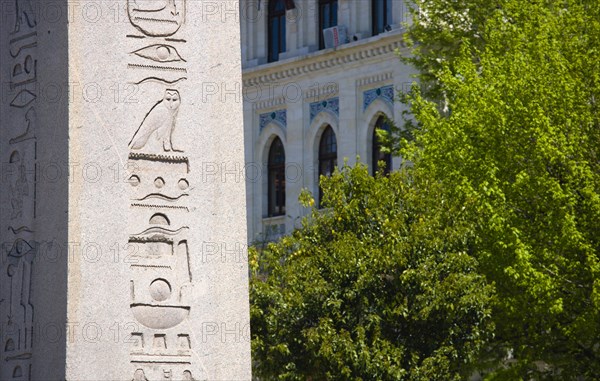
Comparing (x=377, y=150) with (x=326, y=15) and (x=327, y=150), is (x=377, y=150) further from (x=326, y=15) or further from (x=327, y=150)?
(x=326, y=15)

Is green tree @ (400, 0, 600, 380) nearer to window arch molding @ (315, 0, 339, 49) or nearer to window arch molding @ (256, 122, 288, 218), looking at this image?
window arch molding @ (315, 0, 339, 49)

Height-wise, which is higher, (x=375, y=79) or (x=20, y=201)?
(x=375, y=79)

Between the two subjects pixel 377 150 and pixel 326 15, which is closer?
pixel 377 150

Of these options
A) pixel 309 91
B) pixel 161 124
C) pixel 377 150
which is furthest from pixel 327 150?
pixel 161 124

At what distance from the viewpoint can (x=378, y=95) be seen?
42094mm

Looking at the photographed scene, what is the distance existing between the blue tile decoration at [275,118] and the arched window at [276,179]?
48 centimetres

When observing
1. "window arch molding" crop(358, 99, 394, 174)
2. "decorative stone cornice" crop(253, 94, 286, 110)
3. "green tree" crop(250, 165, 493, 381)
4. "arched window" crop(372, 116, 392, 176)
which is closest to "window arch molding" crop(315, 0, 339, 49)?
"decorative stone cornice" crop(253, 94, 286, 110)

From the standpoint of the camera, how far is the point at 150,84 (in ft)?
36.0

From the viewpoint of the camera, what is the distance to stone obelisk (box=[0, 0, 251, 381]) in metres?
10.6

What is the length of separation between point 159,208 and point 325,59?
32.6 meters

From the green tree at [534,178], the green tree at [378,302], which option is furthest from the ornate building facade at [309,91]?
the green tree at [378,302]

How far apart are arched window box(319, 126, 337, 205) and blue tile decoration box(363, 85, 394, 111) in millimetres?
1371

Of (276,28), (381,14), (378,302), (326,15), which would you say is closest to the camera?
(378,302)

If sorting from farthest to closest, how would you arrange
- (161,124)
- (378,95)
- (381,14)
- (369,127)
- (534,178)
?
1. (381,14)
2. (378,95)
3. (369,127)
4. (534,178)
5. (161,124)
